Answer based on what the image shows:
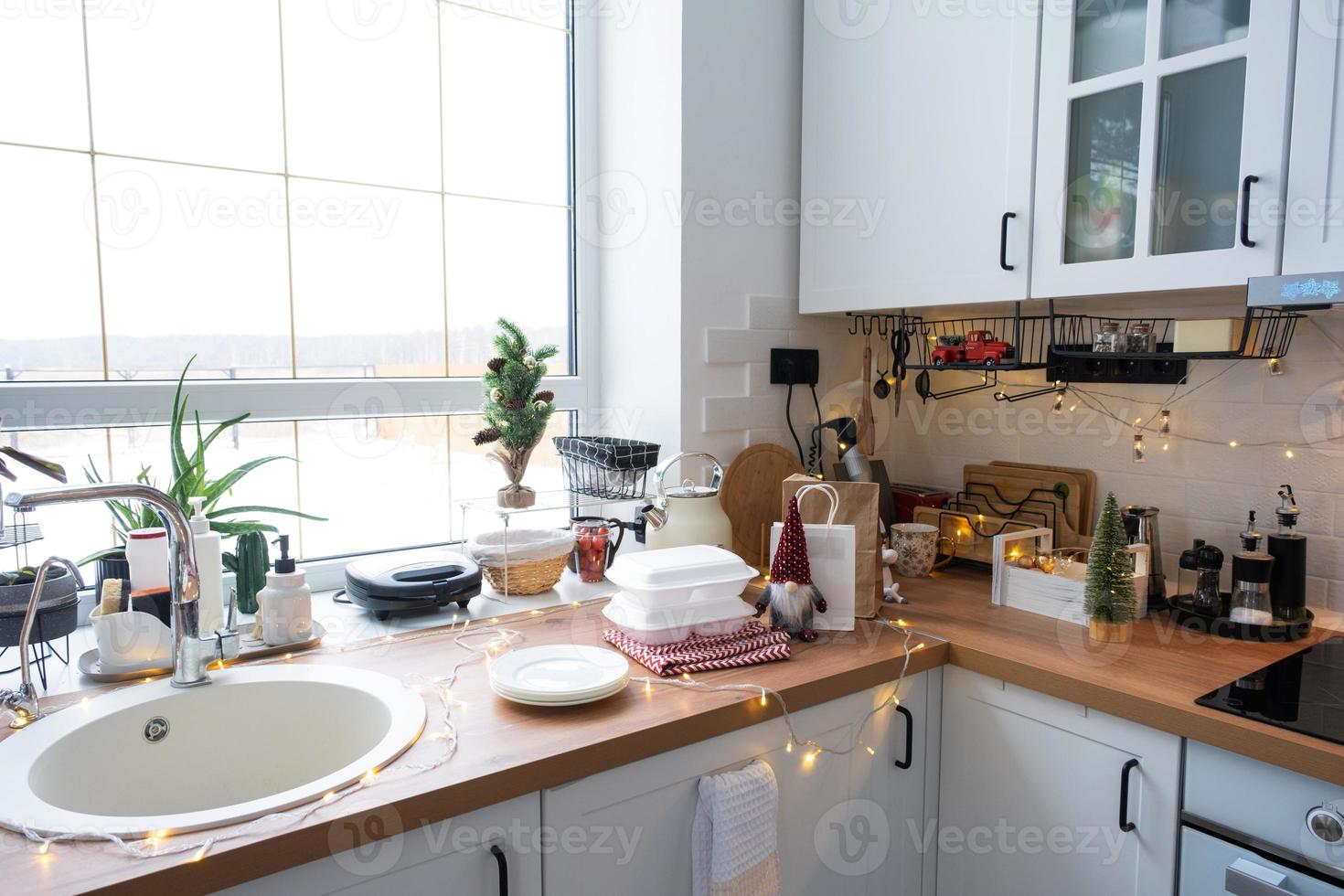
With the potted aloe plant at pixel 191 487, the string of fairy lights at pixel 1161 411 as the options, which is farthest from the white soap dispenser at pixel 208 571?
the string of fairy lights at pixel 1161 411

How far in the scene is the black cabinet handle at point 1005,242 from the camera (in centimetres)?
160

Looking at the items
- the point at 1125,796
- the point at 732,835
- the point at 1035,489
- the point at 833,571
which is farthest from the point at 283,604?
the point at 1035,489

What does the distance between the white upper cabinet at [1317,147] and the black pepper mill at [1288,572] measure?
0.51 meters

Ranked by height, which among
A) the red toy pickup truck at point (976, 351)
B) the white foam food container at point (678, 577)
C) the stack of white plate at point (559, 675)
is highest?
the red toy pickup truck at point (976, 351)

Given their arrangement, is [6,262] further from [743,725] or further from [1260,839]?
[1260,839]

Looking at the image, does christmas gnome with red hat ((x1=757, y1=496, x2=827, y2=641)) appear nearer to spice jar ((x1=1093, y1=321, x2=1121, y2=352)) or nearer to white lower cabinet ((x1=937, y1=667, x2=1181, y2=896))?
white lower cabinet ((x1=937, y1=667, x2=1181, y2=896))

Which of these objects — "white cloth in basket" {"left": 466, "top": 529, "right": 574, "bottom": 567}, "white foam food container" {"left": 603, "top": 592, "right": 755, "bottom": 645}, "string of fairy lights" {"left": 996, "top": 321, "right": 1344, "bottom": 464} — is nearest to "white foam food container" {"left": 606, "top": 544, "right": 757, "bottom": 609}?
"white foam food container" {"left": 603, "top": 592, "right": 755, "bottom": 645}

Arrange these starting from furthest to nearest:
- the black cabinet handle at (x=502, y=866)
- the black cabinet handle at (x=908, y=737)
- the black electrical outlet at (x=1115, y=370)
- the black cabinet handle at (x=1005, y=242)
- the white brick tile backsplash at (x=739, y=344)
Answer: the white brick tile backsplash at (x=739, y=344), the black electrical outlet at (x=1115, y=370), the black cabinet handle at (x=1005, y=242), the black cabinet handle at (x=908, y=737), the black cabinet handle at (x=502, y=866)

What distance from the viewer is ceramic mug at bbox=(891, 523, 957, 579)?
1925mm

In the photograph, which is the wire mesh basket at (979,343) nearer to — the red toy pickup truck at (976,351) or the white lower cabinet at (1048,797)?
the red toy pickup truck at (976,351)

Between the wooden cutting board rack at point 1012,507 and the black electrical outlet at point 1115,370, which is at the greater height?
the black electrical outlet at point 1115,370

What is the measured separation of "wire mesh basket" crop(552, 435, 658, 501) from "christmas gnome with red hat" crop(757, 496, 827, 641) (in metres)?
0.43

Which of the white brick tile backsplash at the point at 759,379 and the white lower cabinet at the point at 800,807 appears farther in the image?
the white brick tile backsplash at the point at 759,379

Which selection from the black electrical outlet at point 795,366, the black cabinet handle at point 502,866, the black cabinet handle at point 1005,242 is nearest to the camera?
the black cabinet handle at point 502,866
